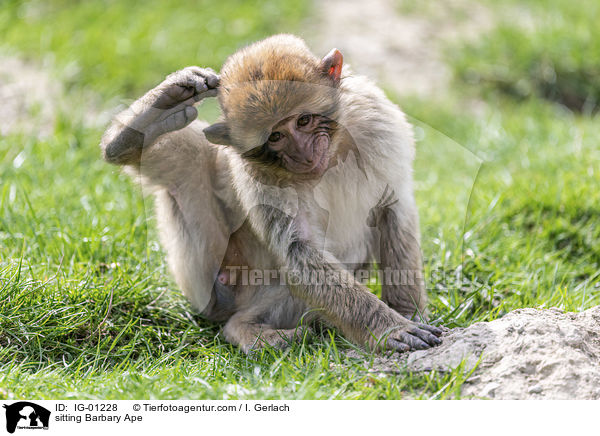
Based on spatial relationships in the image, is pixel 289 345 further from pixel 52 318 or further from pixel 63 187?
pixel 63 187

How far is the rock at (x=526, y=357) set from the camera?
3107mm

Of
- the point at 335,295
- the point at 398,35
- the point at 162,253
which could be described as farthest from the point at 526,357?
the point at 398,35

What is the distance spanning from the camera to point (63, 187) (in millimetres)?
5773

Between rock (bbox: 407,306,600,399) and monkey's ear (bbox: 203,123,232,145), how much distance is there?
1.37 m

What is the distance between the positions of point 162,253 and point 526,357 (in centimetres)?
246

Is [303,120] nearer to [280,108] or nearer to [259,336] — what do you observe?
[280,108]

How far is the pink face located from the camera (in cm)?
348

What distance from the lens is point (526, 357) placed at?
3248mm

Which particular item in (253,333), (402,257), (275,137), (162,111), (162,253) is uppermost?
(162,111)

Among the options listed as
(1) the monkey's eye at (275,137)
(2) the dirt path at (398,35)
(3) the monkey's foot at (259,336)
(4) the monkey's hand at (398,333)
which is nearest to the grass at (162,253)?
(3) the monkey's foot at (259,336)

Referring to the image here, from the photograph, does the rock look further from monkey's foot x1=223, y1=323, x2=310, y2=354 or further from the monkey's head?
the monkey's head
